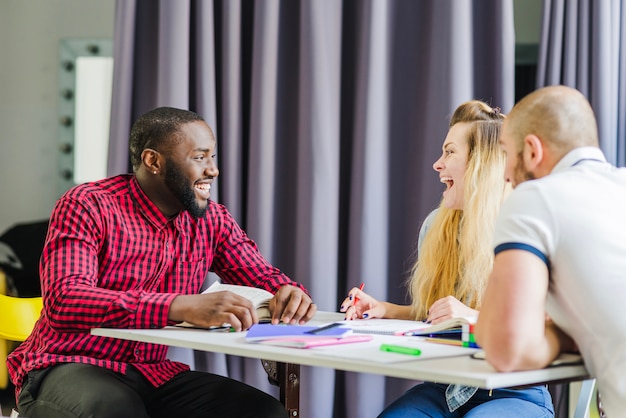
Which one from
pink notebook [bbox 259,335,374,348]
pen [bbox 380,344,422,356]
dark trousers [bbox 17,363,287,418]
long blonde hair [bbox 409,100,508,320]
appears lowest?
dark trousers [bbox 17,363,287,418]

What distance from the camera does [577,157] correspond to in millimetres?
1431

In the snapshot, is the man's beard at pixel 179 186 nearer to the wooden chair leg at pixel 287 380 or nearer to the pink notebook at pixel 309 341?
the wooden chair leg at pixel 287 380

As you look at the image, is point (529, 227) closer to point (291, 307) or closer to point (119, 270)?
point (291, 307)

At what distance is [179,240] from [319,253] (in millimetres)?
819

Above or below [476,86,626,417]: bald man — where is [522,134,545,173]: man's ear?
above

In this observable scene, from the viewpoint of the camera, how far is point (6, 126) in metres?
3.29

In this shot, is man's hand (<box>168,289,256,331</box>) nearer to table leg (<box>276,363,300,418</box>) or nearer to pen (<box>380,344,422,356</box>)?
table leg (<box>276,363,300,418</box>)

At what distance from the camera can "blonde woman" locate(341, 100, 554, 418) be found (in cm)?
197

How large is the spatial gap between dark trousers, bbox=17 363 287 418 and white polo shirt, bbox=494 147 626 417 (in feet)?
3.02

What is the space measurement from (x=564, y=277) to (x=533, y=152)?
252mm

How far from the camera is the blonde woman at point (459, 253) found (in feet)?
6.46

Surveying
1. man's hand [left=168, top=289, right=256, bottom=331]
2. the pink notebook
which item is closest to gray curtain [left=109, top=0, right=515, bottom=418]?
man's hand [left=168, top=289, right=256, bottom=331]

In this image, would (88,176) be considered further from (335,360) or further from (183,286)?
(335,360)

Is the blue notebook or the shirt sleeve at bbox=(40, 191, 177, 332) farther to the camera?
the shirt sleeve at bbox=(40, 191, 177, 332)
